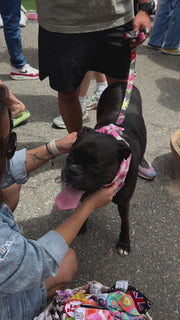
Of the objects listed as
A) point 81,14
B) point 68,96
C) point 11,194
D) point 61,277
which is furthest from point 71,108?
point 61,277

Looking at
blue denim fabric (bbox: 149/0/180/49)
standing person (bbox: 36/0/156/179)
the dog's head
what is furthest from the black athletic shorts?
blue denim fabric (bbox: 149/0/180/49)

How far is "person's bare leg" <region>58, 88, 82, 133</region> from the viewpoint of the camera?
2.51 metres

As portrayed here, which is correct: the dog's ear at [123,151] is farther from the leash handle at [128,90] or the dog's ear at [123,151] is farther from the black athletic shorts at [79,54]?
the black athletic shorts at [79,54]

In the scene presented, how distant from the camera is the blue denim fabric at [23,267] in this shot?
3.84 ft

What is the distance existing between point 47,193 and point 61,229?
1.28m

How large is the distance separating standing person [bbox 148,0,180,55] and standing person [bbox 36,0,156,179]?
4002mm

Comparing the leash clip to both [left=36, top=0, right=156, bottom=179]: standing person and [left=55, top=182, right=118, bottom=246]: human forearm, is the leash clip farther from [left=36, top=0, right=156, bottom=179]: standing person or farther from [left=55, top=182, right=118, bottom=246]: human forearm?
[left=55, top=182, right=118, bottom=246]: human forearm

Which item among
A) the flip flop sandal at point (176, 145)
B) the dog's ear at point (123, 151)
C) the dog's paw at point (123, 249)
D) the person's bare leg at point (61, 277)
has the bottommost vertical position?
the dog's paw at point (123, 249)

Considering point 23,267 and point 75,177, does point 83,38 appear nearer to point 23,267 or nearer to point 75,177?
point 75,177

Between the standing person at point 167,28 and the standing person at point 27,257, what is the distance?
17.6 ft

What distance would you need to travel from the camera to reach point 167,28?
20.2 ft

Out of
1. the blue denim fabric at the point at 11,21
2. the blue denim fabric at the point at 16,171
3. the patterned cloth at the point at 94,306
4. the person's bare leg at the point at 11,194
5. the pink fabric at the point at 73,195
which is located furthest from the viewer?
the blue denim fabric at the point at 11,21

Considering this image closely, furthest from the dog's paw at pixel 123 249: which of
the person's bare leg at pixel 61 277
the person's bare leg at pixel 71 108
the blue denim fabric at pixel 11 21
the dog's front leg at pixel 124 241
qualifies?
the blue denim fabric at pixel 11 21

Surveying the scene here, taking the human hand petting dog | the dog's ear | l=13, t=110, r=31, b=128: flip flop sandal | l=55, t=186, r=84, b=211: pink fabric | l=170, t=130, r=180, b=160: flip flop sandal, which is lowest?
l=13, t=110, r=31, b=128: flip flop sandal
